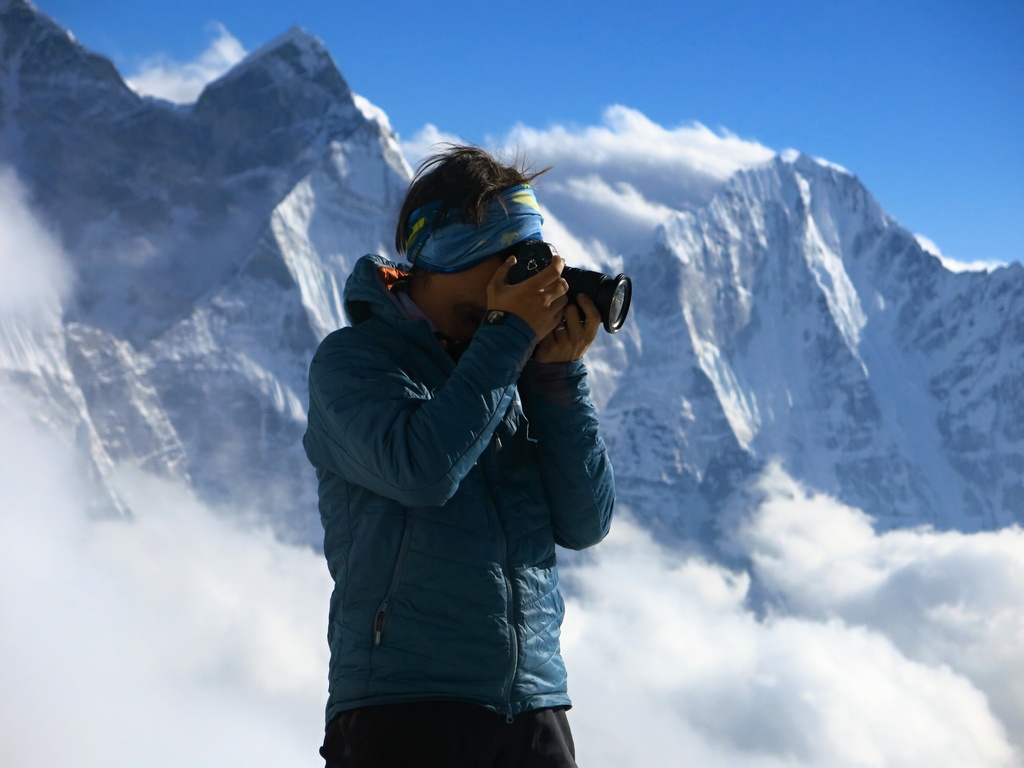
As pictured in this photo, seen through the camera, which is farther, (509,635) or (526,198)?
(526,198)

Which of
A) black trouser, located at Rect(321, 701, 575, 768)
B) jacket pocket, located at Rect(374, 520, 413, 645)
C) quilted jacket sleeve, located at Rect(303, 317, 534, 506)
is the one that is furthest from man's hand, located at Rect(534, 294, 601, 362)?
black trouser, located at Rect(321, 701, 575, 768)

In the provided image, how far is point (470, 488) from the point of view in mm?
3279

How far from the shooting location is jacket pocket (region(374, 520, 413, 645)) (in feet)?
10.1

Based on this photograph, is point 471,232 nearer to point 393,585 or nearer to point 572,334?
point 572,334

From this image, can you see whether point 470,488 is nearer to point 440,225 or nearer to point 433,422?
point 433,422

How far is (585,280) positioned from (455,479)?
754 mm

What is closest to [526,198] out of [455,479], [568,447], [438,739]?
[568,447]

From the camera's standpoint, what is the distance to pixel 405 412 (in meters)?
3.10

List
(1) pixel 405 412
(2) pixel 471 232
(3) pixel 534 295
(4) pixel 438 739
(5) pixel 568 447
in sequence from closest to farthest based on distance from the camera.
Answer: (4) pixel 438 739 → (1) pixel 405 412 → (3) pixel 534 295 → (2) pixel 471 232 → (5) pixel 568 447

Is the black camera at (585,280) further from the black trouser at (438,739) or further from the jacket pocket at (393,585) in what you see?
the black trouser at (438,739)

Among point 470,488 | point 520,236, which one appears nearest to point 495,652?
point 470,488

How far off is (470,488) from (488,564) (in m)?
0.23

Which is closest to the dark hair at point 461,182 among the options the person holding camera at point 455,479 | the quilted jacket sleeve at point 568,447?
the person holding camera at point 455,479

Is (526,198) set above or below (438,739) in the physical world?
above
